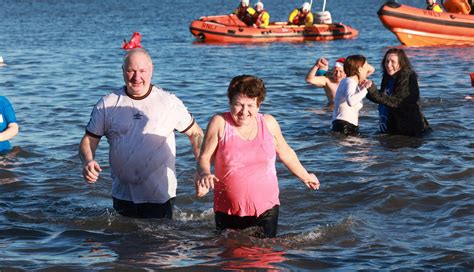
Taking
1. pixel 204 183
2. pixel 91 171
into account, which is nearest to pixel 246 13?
pixel 91 171

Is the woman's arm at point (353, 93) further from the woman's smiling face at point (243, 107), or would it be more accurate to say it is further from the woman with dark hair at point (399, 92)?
the woman's smiling face at point (243, 107)

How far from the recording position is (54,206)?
878 cm

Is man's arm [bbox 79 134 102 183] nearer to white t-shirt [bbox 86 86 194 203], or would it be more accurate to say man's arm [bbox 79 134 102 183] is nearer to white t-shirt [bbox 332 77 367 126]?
white t-shirt [bbox 86 86 194 203]

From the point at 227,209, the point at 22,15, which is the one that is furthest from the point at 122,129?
the point at 22,15

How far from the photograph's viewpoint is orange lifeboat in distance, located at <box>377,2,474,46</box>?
25.6 metres

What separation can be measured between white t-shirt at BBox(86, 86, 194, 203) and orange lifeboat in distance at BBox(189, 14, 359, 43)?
22.3 meters

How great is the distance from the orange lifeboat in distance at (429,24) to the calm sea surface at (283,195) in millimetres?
5346

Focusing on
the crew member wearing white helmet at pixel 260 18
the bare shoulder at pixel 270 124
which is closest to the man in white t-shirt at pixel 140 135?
the bare shoulder at pixel 270 124

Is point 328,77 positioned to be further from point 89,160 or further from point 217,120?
point 89,160

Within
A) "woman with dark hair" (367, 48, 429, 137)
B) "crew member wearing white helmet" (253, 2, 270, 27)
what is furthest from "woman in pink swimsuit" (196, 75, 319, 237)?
"crew member wearing white helmet" (253, 2, 270, 27)

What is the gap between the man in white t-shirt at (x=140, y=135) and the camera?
6406 millimetres

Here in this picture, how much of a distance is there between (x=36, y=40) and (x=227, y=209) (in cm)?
2670

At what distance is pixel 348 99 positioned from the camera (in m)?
10.9

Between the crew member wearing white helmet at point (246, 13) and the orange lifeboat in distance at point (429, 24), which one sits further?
the crew member wearing white helmet at point (246, 13)
